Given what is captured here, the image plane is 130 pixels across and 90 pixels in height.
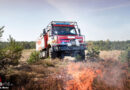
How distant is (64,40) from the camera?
44.6 ft

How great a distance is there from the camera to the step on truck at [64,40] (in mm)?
13477

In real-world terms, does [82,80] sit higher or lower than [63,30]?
lower

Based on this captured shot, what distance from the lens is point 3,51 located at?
379 inches

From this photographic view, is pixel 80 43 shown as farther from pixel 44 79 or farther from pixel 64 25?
pixel 44 79

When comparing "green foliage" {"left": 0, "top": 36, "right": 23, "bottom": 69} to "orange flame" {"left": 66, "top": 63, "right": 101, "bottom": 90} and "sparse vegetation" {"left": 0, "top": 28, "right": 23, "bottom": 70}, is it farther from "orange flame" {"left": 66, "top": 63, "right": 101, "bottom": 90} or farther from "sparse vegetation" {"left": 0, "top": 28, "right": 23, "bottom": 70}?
"orange flame" {"left": 66, "top": 63, "right": 101, "bottom": 90}

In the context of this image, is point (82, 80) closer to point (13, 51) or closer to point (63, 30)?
point (13, 51)

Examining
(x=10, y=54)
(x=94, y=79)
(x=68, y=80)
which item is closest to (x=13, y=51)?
(x=10, y=54)

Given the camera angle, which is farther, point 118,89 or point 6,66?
point 6,66

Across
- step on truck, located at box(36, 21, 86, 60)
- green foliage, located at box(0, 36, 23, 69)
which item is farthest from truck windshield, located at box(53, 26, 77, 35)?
green foliage, located at box(0, 36, 23, 69)

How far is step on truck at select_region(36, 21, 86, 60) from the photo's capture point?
13.5m

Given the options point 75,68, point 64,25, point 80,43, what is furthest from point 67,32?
point 75,68

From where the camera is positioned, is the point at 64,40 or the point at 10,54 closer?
the point at 10,54

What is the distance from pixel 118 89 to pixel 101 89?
96 centimetres

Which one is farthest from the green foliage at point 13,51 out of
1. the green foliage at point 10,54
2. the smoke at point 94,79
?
the smoke at point 94,79
